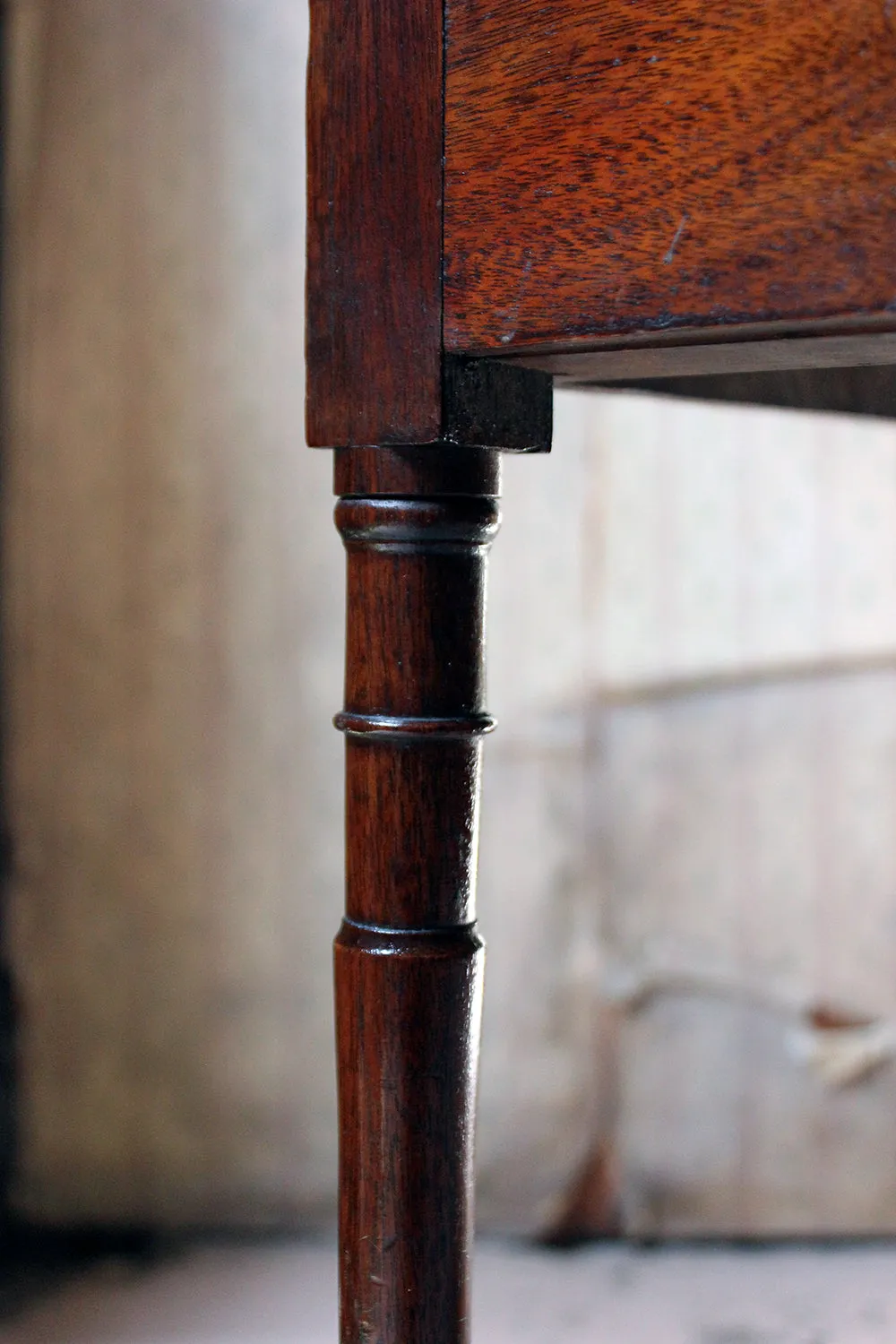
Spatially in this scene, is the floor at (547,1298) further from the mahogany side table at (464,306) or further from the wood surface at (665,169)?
the wood surface at (665,169)

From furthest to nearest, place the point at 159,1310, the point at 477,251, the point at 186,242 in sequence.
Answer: the point at 186,242 < the point at 159,1310 < the point at 477,251

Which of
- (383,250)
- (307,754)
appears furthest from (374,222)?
(307,754)

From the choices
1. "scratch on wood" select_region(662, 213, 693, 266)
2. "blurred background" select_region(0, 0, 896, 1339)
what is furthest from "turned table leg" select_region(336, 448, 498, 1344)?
"blurred background" select_region(0, 0, 896, 1339)

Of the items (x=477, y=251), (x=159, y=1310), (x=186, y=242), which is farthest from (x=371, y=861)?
(x=186, y=242)

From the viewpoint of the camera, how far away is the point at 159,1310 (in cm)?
105

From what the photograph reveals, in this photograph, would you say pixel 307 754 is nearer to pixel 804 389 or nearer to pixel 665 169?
pixel 804 389

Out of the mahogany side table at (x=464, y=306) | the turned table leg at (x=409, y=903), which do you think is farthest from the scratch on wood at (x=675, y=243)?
the turned table leg at (x=409, y=903)

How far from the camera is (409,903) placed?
45cm

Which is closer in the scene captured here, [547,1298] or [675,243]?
[675,243]

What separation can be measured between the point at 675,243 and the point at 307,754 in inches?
34.5

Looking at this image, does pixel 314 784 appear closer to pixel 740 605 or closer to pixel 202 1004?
pixel 202 1004

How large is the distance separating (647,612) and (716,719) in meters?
0.10

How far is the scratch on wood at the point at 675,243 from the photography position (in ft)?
1.17

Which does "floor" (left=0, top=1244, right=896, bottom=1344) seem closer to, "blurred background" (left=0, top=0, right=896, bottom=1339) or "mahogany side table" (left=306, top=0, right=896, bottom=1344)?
"blurred background" (left=0, top=0, right=896, bottom=1339)
